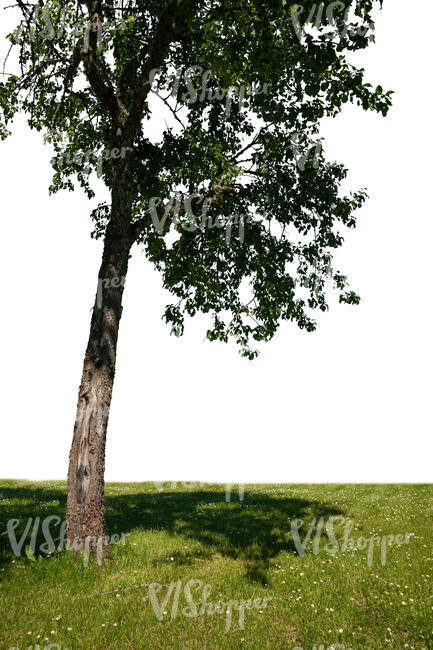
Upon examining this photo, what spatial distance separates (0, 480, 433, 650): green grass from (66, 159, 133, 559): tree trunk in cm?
70

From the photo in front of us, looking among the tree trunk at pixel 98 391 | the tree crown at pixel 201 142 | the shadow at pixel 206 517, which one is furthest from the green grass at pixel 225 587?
the tree crown at pixel 201 142

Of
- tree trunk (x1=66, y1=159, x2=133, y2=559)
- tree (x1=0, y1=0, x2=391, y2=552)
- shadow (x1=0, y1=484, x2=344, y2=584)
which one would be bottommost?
shadow (x1=0, y1=484, x2=344, y2=584)

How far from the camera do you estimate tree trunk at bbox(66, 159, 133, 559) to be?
368 inches

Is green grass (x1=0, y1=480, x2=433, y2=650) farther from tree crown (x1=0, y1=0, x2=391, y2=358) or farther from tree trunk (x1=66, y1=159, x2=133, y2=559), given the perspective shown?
tree crown (x1=0, y1=0, x2=391, y2=358)

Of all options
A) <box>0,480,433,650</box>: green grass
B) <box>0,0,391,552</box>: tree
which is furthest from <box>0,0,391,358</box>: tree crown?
<box>0,480,433,650</box>: green grass

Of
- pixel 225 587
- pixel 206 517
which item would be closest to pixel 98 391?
pixel 225 587

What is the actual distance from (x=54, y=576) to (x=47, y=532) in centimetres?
292

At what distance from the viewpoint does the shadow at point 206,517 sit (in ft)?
33.0

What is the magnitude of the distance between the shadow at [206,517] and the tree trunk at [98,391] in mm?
1619

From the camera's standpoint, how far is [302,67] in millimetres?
10539

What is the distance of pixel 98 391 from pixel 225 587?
4617 mm

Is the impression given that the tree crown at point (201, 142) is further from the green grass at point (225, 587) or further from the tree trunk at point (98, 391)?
the green grass at point (225, 587)

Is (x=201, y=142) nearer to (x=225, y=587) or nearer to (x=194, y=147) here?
(x=194, y=147)

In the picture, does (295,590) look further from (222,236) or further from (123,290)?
(222,236)
